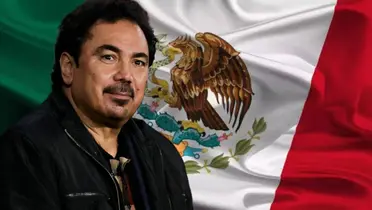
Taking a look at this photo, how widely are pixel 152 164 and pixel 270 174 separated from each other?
63 centimetres

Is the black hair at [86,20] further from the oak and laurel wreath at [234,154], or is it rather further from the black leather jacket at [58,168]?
the oak and laurel wreath at [234,154]

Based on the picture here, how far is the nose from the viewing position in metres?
1.41

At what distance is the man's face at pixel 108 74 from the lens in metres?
1.41

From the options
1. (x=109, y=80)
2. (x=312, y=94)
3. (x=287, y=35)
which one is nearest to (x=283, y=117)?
(x=312, y=94)

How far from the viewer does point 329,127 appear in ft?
7.05

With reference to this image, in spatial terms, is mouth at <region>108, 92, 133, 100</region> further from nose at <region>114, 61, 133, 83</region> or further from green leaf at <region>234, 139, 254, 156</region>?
green leaf at <region>234, 139, 254, 156</region>

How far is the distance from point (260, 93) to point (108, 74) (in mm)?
814

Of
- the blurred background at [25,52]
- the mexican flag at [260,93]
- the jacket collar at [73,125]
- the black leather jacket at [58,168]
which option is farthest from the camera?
the mexican flag at [260,93]

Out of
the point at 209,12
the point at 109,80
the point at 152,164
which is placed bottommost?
the point at 152,164

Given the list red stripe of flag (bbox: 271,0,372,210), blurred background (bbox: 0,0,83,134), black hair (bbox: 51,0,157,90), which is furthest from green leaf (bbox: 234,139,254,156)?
black hair (bbox: 51,0,157,90)

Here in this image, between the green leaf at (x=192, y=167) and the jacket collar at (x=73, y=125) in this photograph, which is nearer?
the jacket collar at (x=73, y=125)

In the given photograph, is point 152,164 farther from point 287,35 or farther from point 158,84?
point 287,35

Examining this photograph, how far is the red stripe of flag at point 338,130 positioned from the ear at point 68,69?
843mm

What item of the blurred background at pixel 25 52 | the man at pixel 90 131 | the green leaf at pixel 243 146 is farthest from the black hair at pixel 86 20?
the green leaf at pixel 243 146
